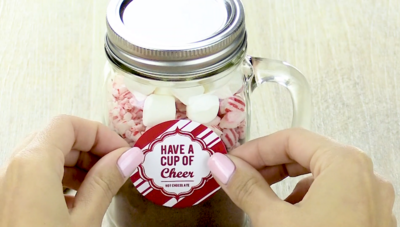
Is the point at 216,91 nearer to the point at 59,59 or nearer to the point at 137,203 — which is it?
the point at 137,203

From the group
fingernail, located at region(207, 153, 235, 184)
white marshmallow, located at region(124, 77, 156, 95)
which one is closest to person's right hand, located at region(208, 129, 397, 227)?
fingernail, located at region(207, 153, 235, 184)

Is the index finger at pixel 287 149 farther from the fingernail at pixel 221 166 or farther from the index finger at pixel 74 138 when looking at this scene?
the index finger at pixel 74 138

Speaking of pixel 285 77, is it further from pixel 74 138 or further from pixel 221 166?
pixel 74 138

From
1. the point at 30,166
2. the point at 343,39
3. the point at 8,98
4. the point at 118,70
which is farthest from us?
the point at 343,39

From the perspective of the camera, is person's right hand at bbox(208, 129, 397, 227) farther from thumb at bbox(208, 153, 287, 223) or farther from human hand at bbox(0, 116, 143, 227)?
human hand at bbox(0, 116, 143, 227)

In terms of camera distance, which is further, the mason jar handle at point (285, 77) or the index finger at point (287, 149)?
the mason jar handle at point (285, 77)

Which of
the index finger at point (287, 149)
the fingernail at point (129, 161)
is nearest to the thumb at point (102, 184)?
the fingernail at point (129, 161)

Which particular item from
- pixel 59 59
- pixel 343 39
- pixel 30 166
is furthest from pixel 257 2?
pixel 30 166

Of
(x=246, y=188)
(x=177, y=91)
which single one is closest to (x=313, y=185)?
(x=246, y=188)
